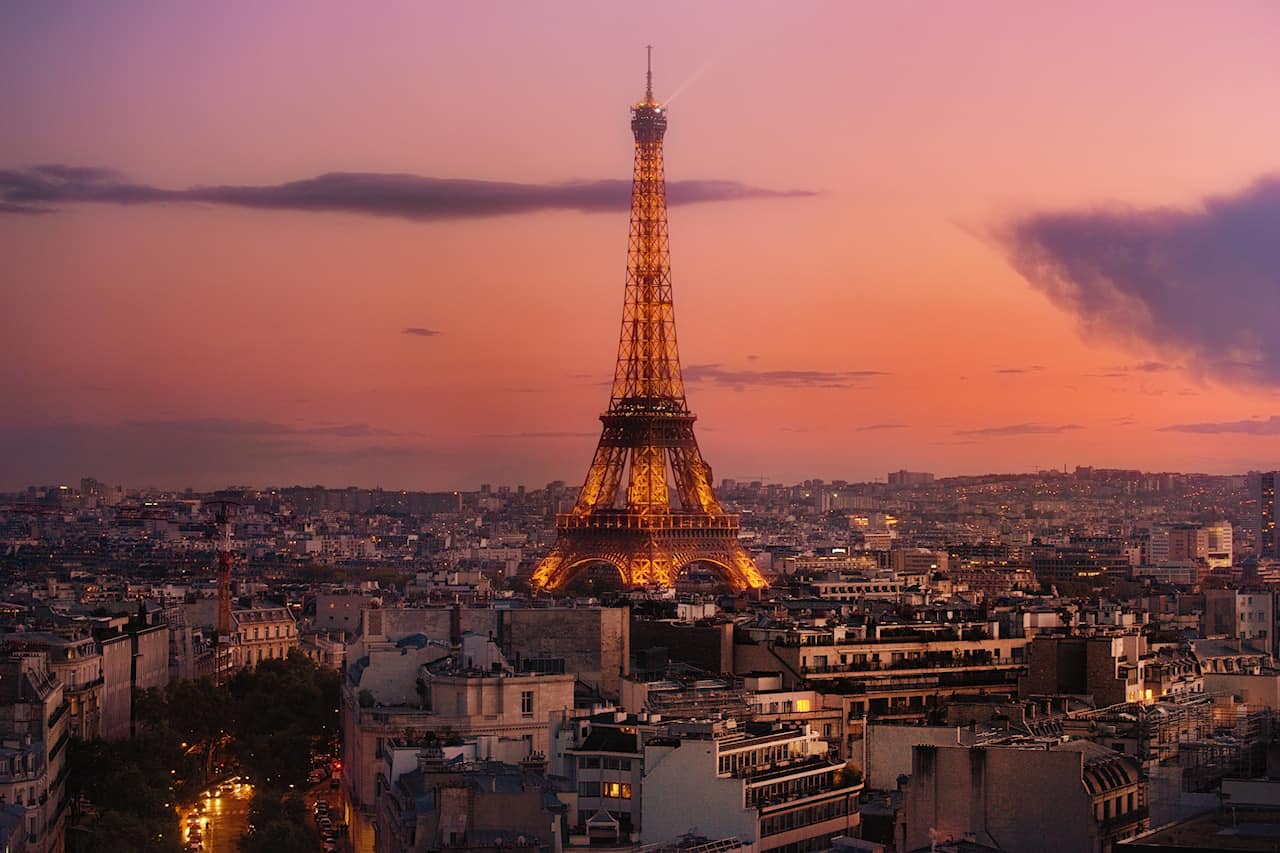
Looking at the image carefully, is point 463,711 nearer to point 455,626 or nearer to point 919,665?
point 455,626

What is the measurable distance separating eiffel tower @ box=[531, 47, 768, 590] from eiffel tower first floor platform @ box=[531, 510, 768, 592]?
42 millimetres

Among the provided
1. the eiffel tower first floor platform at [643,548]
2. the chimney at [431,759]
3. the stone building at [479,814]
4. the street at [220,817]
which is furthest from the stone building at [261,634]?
the stone building at [479,814]

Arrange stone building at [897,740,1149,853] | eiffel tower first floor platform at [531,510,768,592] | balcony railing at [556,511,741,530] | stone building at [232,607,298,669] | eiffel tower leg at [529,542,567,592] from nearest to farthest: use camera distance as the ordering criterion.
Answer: stone building at [897,740,1149,853], stone building at [232,607,298,669], eiffel tower leg at [529,542,567,592], eiffel tower first floor platform at [531,510,768,592], balcony railing at [556,511,741,530]

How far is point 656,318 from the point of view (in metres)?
125

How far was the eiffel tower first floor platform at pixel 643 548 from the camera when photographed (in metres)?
119

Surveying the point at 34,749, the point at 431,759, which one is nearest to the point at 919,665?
the point at 34,749

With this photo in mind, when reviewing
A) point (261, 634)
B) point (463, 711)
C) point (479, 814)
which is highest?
point (261, 634)

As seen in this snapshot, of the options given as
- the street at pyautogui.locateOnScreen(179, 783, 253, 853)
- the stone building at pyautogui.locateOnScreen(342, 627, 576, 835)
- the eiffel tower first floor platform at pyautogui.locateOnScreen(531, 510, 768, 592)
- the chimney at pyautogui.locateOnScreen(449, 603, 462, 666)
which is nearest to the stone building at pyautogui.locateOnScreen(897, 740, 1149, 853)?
the stone building at pyautogui.locateOnScreen(342, 627, 576, 835)

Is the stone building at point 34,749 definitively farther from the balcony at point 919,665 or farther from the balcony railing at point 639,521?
the balcony railing at point 639,521

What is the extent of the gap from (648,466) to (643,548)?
14.9ft

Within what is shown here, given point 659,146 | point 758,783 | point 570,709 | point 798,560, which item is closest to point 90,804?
point 570,709

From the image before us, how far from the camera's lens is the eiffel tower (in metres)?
120

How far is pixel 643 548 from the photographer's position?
119562 millimetres

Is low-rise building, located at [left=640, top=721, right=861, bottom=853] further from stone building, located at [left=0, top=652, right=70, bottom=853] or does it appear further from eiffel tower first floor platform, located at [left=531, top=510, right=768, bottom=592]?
eiffel tower first floor platform, located at [left=531, top=510, right=768, bottom=592]
